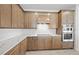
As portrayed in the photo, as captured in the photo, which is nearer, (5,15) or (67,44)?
(5,15)

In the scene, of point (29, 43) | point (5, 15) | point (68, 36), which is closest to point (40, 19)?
point (29, 43)

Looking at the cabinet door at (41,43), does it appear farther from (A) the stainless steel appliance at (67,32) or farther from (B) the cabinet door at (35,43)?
(A) the stainless steel appliance at (67,32)

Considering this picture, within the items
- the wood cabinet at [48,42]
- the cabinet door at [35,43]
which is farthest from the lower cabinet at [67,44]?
the cabinet door at [35,43]

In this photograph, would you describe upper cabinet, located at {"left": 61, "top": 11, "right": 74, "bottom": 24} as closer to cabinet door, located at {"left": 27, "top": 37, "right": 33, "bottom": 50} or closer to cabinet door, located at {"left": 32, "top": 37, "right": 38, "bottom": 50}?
cabinet door, located at {"left": 32, "top": 37, "right": 38, "bottom": 50}

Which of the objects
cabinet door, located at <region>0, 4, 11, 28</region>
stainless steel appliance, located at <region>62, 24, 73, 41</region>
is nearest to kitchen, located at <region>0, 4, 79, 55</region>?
stainless steel appliance, located at <region>62, 24, 73, 41</region>

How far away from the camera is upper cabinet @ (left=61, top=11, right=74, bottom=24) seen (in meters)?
6.02

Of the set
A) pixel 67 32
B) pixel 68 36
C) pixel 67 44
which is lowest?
pixel 67 44

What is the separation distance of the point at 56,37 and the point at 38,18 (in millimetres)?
1333

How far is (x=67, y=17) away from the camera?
6.06 metres

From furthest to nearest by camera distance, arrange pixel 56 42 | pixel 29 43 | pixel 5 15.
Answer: pixel 56 42, pixel 29 43, pixel 5 15

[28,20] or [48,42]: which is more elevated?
[28,20]

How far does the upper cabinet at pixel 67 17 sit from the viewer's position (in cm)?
602

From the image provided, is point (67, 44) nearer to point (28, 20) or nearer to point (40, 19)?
point (40, 19)
